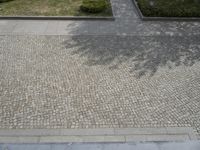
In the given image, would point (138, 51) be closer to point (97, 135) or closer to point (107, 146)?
point (97, 135)

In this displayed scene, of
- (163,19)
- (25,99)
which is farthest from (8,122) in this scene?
(163,19)

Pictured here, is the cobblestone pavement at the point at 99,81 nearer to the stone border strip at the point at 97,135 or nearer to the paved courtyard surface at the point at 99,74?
the paved courtyard surface at the point at 99,74

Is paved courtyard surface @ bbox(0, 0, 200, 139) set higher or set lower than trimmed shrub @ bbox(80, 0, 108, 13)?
lower

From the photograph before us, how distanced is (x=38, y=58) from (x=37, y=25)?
117 inches

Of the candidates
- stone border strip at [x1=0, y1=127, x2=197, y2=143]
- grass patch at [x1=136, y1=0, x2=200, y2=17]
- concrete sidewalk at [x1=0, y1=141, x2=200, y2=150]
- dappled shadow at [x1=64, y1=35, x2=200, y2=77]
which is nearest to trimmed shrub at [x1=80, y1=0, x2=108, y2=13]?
grass patch at [x1=136, y1=0, x2=200, y2=17]

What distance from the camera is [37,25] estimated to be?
1307cm

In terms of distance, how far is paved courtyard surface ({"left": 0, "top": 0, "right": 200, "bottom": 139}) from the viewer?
8.03 meters

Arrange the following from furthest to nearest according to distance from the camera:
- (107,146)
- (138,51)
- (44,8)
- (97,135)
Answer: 1. (44,8)
2. (138,51)
3. (97,135)
4. (107,146)

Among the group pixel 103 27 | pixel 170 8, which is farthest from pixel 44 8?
pixel 170 8

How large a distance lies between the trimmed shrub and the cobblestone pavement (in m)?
2.38

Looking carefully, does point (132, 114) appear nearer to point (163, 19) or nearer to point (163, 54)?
point (163, 54)

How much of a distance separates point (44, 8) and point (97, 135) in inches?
352

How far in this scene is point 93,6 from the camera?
14.2m

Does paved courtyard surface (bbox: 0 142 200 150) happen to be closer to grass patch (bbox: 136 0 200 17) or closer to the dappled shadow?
the dappled shadow
